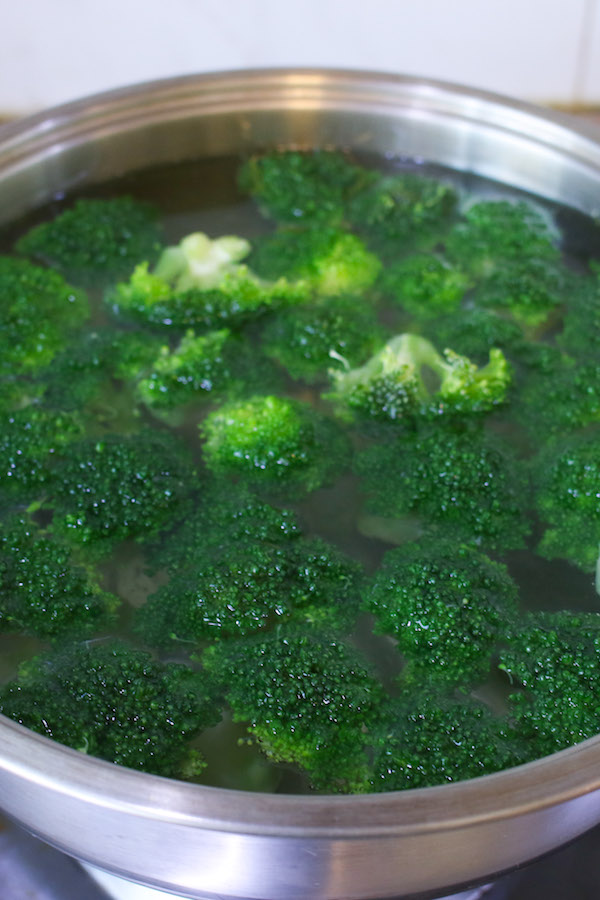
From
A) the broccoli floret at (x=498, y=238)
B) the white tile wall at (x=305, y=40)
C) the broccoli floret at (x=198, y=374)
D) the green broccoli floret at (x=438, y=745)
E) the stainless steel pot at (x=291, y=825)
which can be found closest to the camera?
the stainless steel pot at (x=291, y=825)

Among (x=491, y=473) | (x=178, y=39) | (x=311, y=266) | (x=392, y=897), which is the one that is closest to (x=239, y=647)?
(x=392, y=897)

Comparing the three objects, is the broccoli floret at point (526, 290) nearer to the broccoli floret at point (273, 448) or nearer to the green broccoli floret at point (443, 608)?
the broccoli floret at point (273, 448)

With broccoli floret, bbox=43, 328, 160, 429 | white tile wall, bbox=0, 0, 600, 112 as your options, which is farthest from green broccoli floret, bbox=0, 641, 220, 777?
white tile wall, bbox=0, 0, 600, 112

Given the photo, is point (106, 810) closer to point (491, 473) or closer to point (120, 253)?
point (491, 473)

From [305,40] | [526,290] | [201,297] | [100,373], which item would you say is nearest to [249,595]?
[100,373]

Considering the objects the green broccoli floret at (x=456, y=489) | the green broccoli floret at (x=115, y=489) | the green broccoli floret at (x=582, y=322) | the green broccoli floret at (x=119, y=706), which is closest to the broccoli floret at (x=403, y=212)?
the green broccoli floret at (x=582, y=322)

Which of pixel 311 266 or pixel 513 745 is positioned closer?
pixel 513 745

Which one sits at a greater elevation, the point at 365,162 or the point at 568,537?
the point at 365,162
